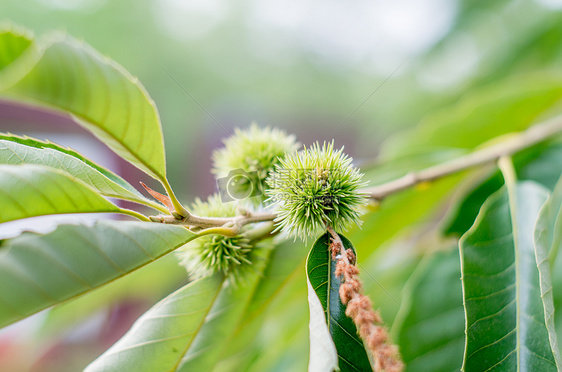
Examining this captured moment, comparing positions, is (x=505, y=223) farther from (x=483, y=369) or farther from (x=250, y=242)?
(x=250, y=242)

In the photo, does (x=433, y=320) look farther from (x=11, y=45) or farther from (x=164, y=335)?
(x=11, y=45)

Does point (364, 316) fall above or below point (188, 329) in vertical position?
below

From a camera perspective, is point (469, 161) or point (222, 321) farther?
point (469, 161)

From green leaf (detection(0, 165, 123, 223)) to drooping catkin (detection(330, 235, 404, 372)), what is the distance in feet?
1.33

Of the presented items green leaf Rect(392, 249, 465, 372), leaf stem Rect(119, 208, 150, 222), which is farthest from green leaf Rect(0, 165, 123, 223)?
green leaf Rect(392, 249, 465, 372)

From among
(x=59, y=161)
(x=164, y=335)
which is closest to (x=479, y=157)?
(x=164, y=335)

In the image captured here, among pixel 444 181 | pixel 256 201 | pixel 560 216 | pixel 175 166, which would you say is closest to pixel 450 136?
pixel 444 181

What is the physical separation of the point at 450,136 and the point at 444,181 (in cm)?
24

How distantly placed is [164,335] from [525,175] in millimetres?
1259

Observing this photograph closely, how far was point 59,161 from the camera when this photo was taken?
2.32 ft

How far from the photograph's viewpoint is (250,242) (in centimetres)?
88

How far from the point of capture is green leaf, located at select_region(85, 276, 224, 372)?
761 millimetres

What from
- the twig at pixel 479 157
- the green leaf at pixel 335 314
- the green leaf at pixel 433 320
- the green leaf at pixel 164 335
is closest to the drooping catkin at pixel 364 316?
the green leaf at pixel 335 314

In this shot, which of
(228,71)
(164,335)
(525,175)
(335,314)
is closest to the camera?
(335,314)
